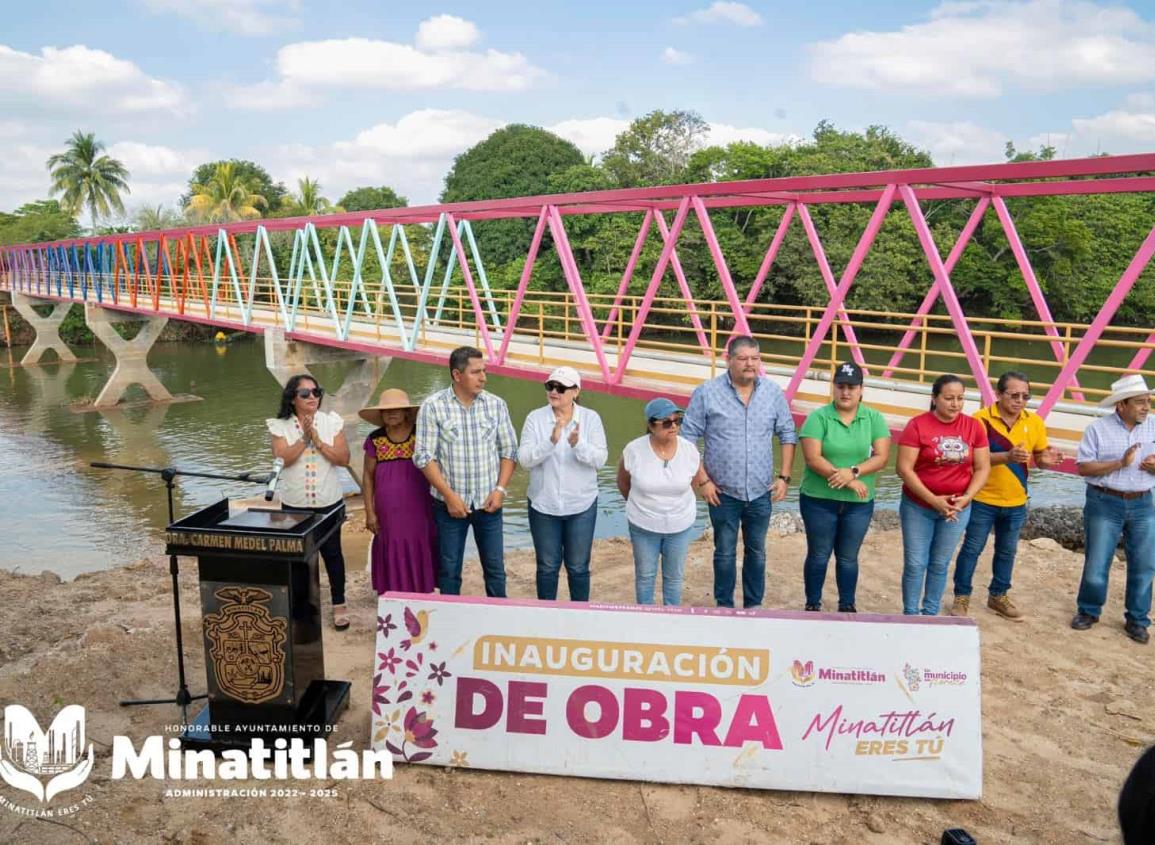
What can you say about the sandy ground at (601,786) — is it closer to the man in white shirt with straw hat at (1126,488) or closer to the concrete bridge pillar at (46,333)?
the man in white shirt with straw hat at (1126,488)

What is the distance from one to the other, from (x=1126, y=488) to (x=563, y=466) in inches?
127

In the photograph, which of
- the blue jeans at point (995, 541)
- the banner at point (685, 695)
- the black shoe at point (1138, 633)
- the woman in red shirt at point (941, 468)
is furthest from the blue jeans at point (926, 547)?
the banner at point (685, 695)

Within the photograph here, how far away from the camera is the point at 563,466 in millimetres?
4469

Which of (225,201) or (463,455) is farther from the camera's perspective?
(225,201)

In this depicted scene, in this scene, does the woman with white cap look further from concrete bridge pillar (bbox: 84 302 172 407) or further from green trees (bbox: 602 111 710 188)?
green trees (bbox: 602 111 710 188)

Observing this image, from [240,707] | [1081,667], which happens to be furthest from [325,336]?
[1081,667]

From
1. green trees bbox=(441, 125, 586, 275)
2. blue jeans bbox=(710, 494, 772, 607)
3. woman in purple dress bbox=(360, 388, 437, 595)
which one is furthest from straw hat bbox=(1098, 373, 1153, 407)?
green trees bbox=(441, 125, 586, 275)

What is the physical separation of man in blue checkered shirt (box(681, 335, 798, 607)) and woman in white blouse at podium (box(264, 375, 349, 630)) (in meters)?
1.92

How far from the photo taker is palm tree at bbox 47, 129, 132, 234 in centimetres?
4819

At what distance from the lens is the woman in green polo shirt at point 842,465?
4.62 metres

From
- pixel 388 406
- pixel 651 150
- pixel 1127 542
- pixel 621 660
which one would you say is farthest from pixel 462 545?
pixel 651 150

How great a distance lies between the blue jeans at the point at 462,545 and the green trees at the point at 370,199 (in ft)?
158

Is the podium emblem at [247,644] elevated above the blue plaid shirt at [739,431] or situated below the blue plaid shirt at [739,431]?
below

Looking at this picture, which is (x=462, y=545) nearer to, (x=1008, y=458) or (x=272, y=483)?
(x=272, y=483)
